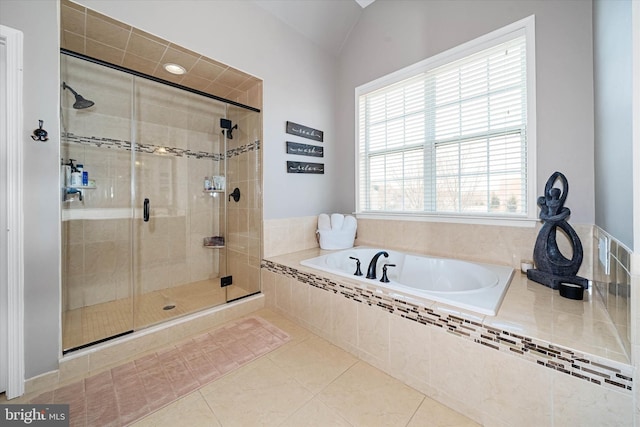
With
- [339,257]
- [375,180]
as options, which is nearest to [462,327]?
[339,257]

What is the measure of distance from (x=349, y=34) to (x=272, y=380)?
3.64 meters

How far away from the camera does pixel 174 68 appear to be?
2.28 metres

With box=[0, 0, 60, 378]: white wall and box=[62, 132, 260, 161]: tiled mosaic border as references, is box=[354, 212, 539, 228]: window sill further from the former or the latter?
box=[0, 0, 60, 378]: white wall

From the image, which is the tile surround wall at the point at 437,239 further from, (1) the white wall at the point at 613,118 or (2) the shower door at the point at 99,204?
(2) the shower door at the point at 99,204

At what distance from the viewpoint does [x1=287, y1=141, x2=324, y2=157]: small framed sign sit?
2.68m

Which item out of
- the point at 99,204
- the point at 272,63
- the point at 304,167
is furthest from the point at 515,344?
the point at 99,204

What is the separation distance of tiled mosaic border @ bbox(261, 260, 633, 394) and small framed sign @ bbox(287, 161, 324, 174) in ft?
5.01

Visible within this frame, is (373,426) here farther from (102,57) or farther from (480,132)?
(102,57)

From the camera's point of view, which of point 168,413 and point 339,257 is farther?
point 339,257

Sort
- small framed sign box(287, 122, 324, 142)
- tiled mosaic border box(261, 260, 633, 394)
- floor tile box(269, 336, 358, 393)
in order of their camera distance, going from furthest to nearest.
Result: 1. small framed sign box(287, 122, 324, 142)
2. floor tile box(269, 336, 358, 393)
3. tiled mosaic border box(261, 260, 633, 394)

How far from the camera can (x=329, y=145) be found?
314 cm

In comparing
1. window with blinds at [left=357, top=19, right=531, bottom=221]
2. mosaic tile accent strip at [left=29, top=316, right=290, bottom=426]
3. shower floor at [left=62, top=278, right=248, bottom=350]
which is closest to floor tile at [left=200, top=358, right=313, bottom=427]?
mosaic tile accent strip at [left=29, top=316, right=290, bottom=426]

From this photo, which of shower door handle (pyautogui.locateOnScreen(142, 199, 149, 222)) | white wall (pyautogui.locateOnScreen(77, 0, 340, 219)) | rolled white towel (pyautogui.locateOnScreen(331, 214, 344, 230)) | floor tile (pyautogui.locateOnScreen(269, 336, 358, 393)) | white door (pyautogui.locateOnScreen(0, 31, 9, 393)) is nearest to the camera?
white door (pyautogui.locateOnScreen(0, 31, 9, 393))

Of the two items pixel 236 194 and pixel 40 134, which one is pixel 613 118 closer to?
pixel 236 194
